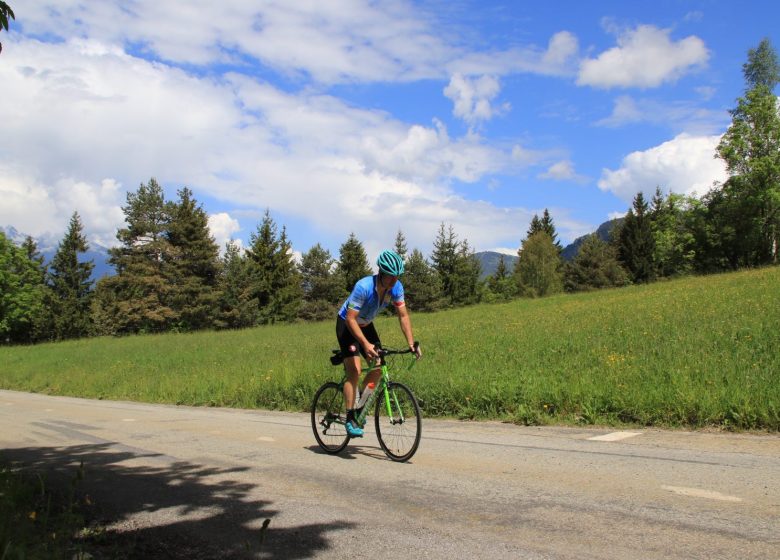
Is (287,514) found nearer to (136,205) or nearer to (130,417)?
(130,417)

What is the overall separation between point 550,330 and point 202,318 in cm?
4805

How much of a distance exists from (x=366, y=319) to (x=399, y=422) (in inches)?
47.1

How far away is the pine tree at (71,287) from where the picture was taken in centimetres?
6494

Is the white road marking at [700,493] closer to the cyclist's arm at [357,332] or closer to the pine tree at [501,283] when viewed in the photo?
the cyclist's arm at [357,332]

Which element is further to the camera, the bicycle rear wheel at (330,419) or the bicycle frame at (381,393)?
the bicycle rear wheel at (330,419)

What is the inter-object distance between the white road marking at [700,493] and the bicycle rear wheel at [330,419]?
3.44m

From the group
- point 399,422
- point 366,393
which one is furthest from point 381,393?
point 399,422

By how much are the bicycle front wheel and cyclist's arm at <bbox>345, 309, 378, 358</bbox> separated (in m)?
0.50

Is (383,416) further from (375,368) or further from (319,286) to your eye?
(319,286)

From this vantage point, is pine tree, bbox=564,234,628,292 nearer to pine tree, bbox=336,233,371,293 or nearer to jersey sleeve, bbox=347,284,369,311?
pine tree, bbox=336,233,371,293

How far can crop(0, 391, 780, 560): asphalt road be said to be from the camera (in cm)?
354

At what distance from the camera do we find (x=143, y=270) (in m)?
57.9

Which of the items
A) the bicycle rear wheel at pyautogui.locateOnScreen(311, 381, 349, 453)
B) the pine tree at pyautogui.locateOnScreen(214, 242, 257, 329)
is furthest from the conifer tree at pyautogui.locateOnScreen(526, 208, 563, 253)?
the bicycle rear wheel at pyautogui.locateOnScreen(311, 381, 349, 453)

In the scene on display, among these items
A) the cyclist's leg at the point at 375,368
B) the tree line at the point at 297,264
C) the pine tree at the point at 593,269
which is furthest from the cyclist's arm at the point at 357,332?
the pine tree at the point at 593,269
